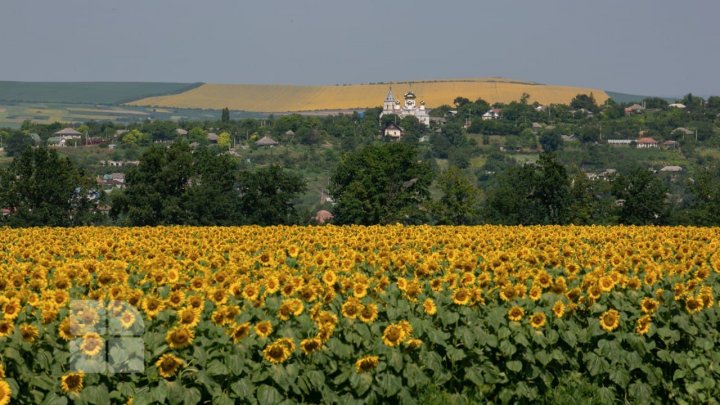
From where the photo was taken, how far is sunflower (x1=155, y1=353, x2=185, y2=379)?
13.9m

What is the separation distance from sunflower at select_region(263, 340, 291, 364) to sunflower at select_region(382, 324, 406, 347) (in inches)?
57.2

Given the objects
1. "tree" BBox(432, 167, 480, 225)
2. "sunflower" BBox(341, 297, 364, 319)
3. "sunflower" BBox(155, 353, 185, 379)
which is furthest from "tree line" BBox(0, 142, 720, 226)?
"sunflower" BBox(155, 353, 185, 379)

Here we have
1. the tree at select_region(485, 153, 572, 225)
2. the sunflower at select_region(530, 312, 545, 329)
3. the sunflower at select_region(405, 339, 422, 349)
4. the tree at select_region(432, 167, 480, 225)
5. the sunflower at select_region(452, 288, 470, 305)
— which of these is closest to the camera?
the sunflower at select_region(405, 339, 422, 349)

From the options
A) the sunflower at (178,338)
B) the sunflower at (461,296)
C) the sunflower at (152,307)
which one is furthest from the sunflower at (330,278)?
the sunflower at (178,338)

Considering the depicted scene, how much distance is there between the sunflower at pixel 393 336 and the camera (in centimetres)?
1504

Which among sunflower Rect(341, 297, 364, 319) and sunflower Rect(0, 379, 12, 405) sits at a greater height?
sunflower Rect(341, 297, 364, 319)

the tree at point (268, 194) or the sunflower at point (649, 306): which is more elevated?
the sunflower at point (649, 306)

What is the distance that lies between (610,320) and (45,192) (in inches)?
2992

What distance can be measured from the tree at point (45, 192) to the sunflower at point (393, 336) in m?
71.2

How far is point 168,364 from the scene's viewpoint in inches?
548

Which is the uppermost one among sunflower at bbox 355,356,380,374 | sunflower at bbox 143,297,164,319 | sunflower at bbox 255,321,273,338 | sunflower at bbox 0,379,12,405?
sunflower at bbox 143,297,164,319

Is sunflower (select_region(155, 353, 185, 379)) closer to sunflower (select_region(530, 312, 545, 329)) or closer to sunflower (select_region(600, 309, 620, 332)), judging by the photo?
sunflower (select_region(530, 312, 545, 329))

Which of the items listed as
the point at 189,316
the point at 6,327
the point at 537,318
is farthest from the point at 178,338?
the point at 537,318

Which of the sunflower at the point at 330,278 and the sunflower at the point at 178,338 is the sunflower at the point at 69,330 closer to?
the sunflower at the point at 178,338
